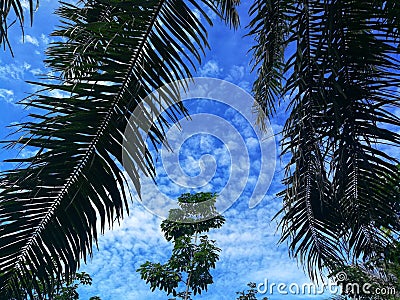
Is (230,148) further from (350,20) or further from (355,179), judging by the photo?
(350,20)

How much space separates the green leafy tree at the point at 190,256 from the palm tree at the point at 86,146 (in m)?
8.80

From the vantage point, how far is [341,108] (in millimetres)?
2965

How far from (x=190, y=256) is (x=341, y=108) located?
9264mm

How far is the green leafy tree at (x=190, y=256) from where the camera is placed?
1106cm

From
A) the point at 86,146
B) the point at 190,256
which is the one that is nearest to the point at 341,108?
the point at 86,146

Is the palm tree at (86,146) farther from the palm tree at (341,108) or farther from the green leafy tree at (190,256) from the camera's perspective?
the green leafy tree at (190,256)

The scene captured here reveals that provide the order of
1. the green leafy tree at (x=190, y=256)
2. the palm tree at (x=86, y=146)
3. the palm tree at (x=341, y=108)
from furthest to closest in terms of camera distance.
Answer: the green leafy tree at (x=190, y=256) → the palm tree at (x=341, y=108) → the palm tree at (x=86, y=146)

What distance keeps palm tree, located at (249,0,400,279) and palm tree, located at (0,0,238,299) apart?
1.04 metres

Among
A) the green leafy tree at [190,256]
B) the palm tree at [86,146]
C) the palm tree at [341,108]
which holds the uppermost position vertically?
the green leafy tree at [190,256]

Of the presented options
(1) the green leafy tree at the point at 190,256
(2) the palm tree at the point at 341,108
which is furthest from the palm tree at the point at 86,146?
(1) the green leafy tree at the point at 190,256

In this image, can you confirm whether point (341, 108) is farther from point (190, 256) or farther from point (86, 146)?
point (190, 256)

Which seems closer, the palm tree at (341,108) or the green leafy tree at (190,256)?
the palm tree at (341,108)

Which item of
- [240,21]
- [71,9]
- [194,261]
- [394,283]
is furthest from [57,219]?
[194,261]

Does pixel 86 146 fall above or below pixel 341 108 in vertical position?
below
